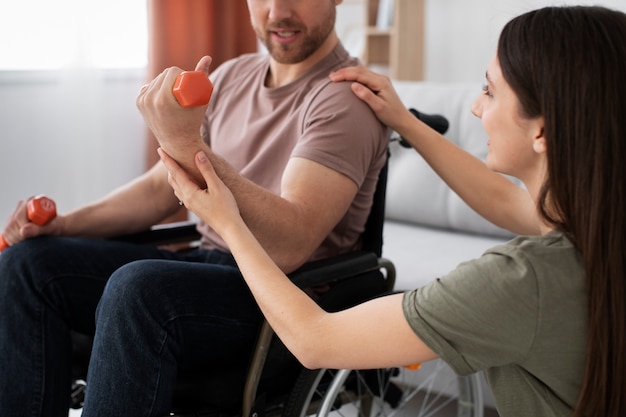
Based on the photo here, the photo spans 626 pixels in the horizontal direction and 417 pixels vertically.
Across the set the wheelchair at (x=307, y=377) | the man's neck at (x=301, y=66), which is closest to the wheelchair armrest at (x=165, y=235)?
the wheelchair at (x=307, y=377)

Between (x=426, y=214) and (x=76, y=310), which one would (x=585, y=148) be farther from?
(x=426, y=214)

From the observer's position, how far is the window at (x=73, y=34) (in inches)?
112

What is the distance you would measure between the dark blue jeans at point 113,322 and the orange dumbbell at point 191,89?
292mm

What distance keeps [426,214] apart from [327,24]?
103 centimetres

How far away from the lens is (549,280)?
956 millimetres

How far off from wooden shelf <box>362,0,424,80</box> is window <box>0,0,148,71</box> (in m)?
1.10

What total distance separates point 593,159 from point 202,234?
0.94 meters

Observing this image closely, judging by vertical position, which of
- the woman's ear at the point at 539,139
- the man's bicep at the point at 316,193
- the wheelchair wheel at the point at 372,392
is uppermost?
the woman's ear at the point at 539,139

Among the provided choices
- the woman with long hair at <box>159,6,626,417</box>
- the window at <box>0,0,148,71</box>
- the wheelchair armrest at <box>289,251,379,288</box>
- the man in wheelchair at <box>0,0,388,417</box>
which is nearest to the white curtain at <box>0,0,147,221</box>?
the window at <box>0,0,148,71</box>

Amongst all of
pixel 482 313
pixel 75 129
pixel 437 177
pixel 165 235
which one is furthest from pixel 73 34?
pixel 482 313

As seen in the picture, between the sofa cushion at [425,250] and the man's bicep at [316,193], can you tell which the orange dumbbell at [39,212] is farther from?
the sofa cushion at [425,250]

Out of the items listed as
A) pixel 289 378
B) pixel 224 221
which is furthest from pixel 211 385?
pixel 224 221

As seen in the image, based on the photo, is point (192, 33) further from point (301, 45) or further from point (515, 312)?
point (515, 312)

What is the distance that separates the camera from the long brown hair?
3.13 feet
